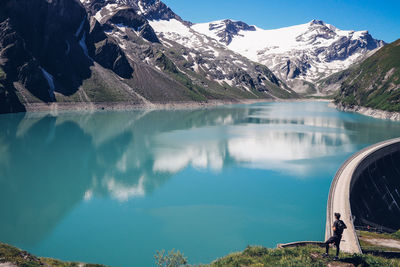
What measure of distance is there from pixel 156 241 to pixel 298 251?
18033 millimetres

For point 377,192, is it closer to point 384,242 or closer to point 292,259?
point 384,242

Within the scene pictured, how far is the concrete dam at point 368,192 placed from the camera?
4081cm

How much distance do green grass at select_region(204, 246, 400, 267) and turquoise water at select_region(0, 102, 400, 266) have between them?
9522 mm

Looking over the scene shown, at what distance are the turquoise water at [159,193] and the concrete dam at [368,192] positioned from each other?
14.3 feet

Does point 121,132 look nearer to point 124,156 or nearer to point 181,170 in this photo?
point 124,156

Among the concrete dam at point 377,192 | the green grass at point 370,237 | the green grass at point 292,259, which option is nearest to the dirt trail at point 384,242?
the green grass at point 370,237

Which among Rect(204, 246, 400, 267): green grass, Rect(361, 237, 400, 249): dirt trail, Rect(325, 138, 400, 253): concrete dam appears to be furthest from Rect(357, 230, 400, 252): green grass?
Rect(204, 246, 400, 267): green grass

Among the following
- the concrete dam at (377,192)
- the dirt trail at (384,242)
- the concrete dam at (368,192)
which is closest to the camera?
the dirt trail at (384,242)

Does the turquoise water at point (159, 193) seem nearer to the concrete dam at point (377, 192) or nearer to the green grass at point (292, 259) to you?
the concrete dam at point (377, 192)

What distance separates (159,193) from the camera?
5600 cm

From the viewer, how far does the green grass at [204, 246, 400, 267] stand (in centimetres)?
2300

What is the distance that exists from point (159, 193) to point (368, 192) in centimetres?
3670

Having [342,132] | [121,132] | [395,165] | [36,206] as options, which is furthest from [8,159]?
[342,132]

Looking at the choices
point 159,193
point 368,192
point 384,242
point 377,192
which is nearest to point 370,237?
point 384,242
